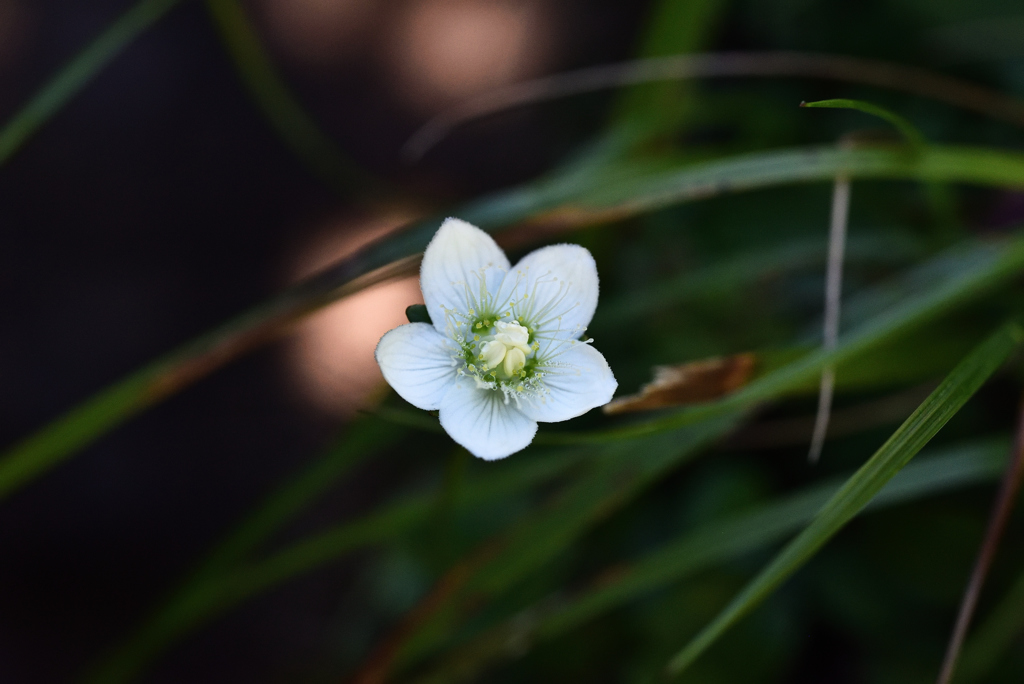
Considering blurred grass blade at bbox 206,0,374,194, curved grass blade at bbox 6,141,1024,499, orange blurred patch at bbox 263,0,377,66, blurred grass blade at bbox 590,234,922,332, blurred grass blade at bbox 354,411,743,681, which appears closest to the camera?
curved grass blade at bbox 6,141,1024,499

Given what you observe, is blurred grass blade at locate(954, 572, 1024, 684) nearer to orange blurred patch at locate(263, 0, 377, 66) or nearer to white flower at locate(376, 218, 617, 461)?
white flower at locate(376, 218, 617, 461)

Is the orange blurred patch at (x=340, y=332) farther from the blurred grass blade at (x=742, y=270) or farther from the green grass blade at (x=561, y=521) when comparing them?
the green grass blade at (x=561, y=521)

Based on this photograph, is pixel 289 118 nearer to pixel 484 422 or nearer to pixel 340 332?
pixel 340 332

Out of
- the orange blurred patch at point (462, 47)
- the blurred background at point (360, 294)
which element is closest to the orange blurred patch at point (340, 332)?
the blurred background at point (360, 294)

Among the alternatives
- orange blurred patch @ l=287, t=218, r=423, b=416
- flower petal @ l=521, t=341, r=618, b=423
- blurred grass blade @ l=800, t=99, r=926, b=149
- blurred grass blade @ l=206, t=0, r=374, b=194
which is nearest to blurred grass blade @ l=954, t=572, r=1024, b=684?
blurred grass blade @ l=800, t=99, r=926, b=149

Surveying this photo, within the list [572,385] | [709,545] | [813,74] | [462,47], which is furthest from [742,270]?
[462,47]
